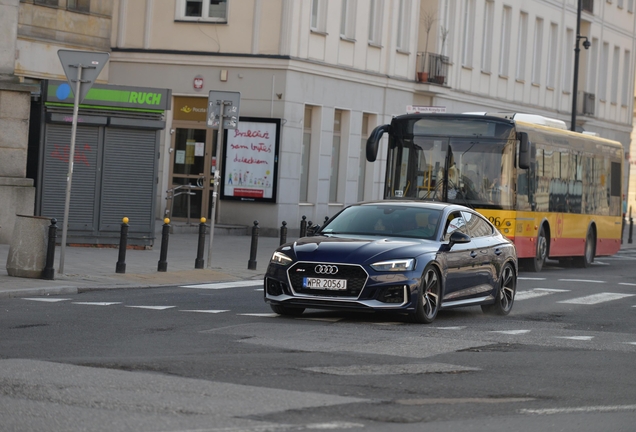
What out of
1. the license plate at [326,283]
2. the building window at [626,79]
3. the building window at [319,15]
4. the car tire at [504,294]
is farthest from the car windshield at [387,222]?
the building window at [626,79]

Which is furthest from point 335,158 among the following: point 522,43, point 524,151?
point 522,43

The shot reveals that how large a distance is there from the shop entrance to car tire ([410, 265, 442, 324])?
20664 millimetres

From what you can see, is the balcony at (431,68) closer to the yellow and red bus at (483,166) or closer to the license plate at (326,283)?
the yellow and red bus at (483,166)

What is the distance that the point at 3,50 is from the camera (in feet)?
80.6

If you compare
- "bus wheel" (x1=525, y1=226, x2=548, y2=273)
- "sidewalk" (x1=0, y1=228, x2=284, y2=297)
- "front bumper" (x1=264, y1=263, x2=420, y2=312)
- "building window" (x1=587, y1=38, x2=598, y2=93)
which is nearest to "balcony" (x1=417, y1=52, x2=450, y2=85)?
"sidewalk" (x1=0, y1=228, x2=284, y2=297)

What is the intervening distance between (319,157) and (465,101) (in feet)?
35.1

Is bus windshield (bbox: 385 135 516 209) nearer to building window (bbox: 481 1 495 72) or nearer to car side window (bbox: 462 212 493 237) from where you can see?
car side window (bbox: 462 212 493 237)

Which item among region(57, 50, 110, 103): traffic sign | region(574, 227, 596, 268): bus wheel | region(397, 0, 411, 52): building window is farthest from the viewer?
region(397, 0, 411, 52): building window

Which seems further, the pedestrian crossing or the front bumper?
the front bumper

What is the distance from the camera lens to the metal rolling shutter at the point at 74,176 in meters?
24.6

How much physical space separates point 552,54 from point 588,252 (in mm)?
25307

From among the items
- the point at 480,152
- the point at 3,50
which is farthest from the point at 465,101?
the point at 3,50

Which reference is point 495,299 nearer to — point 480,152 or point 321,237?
point 321,237

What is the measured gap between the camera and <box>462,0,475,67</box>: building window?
150ft
